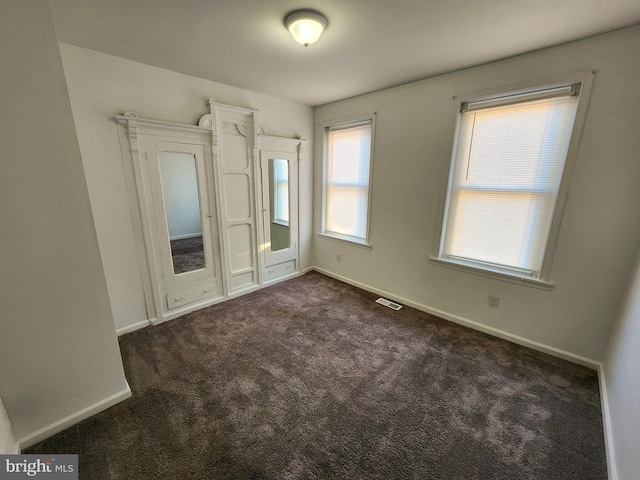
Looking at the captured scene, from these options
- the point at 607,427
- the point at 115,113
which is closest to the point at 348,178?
the point at 115,113

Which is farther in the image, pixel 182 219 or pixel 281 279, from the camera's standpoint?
pixel 281 279

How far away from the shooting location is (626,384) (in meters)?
1.43

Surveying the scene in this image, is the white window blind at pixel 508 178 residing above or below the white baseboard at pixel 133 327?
above

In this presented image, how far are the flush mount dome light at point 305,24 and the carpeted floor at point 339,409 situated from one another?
7.85ft

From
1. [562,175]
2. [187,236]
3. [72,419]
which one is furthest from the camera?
[187,236]

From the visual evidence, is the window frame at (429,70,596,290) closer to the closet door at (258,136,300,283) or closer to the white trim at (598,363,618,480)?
the white trim at (598,363,618,480)

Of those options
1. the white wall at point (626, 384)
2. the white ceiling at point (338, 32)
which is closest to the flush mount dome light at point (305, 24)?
the white ceiling at point (338, 32)

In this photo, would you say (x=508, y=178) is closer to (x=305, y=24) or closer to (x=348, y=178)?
(x=348, y=178)

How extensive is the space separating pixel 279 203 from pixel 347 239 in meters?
1.08

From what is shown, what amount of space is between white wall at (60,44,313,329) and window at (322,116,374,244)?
1.44 m

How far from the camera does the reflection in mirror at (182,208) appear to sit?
99.3 inches

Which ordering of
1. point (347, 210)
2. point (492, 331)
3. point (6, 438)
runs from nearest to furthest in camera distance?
point (6, 438)
point (492, 331)
point (347, 210)

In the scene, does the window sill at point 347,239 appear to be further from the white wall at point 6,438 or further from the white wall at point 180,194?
the white wall at point 6,438

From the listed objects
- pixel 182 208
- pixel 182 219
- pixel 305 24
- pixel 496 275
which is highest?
pixel 305 24
